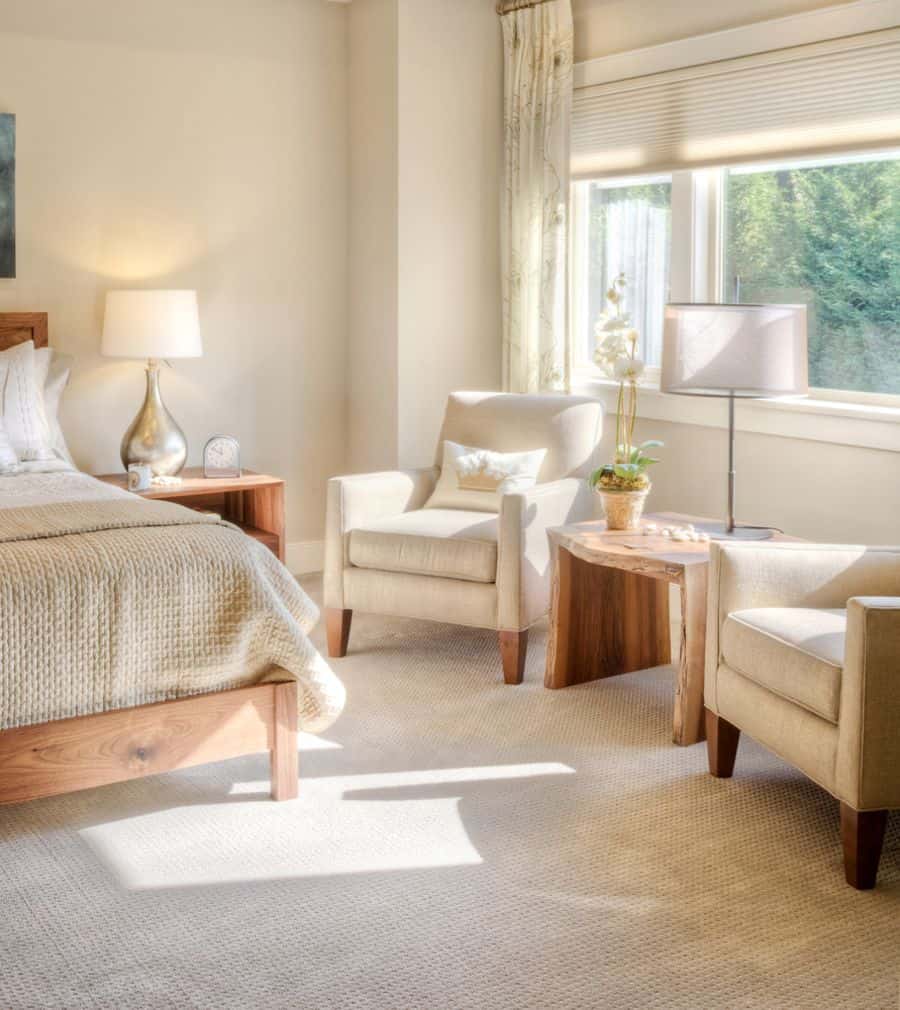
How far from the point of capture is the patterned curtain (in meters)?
4.84

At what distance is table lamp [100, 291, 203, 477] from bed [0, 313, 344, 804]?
1494 millimetres

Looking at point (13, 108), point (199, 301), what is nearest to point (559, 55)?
point (199, 301)

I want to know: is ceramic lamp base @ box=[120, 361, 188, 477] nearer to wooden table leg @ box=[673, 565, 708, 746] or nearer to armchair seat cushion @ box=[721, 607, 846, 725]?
wooden table leg @ box=[673, 565, 708, 746]

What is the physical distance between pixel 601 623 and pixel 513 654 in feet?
0.98

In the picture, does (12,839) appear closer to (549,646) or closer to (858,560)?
(549,646)

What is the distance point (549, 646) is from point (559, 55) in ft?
7.78

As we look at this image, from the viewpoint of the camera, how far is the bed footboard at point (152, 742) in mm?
2713

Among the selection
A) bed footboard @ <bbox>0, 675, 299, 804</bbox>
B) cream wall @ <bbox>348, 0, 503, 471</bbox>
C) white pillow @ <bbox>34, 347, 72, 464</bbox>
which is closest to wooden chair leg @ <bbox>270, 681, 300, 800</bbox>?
bed footboard @ <bbox>0, 675, 299, 804</bbox>

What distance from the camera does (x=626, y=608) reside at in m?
4.02

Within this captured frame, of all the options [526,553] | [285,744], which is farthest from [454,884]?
[526,553]

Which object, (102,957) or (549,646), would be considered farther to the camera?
(549,646)

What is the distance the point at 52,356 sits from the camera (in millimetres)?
4539

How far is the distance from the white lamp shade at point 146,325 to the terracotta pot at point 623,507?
1754 millimetres

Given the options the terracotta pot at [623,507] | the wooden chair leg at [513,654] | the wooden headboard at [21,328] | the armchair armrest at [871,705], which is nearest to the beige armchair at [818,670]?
the armchair armrest at [871,705]
